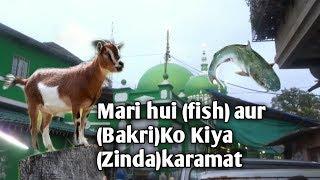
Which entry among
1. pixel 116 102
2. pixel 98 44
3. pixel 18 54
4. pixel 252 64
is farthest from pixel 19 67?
pixel 98 44

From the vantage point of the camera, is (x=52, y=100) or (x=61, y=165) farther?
(x=52, y=100)

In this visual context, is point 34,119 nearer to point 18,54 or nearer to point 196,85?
point 18,54

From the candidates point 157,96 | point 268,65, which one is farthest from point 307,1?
point 157,96

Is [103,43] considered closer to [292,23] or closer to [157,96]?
[292,23]

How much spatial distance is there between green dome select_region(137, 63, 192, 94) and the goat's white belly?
73.8ft

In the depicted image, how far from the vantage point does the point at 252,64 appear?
419 inches

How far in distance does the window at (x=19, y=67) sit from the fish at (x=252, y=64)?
533 inches

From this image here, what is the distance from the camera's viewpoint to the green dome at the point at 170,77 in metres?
28.1

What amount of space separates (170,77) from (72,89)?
2472 cm

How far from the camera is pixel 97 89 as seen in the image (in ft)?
16.0

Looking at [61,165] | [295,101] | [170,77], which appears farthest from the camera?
[295,101]

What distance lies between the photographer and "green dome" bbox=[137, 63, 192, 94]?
28105 mm

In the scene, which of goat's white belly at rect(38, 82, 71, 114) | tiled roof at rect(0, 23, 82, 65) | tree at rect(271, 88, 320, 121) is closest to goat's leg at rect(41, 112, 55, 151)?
goat's white belly at rect(38, 82, 71, 114)

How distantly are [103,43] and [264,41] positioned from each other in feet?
18.1
